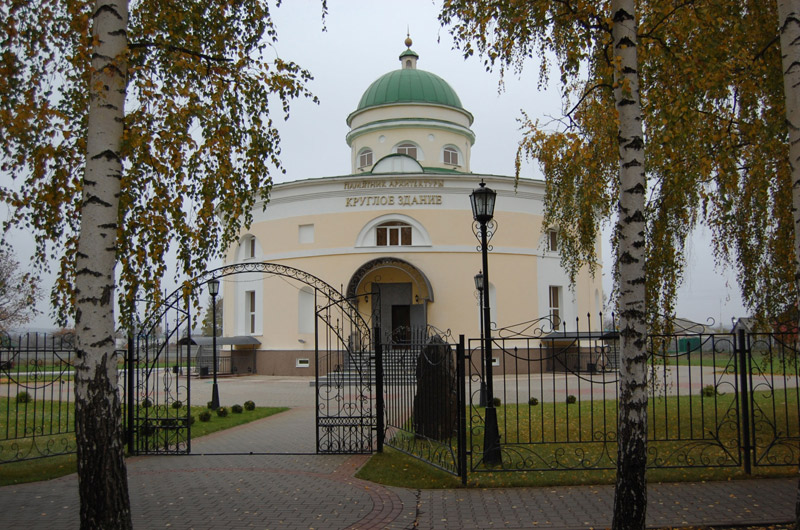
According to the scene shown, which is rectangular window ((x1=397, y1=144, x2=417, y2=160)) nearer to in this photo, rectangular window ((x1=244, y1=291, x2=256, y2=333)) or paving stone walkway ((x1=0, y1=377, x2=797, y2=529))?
rectangular window ((x1=244, y1=291, x2=256, y2=333))

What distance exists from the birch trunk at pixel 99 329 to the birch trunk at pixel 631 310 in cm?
417

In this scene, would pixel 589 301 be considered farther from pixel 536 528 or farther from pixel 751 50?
pixel 536 528

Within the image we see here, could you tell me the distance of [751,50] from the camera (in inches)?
358

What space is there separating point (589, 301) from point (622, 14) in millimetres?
28559

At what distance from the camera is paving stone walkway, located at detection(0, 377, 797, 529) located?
6.97 m

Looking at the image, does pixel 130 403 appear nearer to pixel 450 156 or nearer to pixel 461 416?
pixel 461 416

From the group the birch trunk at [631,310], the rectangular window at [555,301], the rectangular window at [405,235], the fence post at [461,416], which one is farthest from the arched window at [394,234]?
the birch trunk at [631,310]

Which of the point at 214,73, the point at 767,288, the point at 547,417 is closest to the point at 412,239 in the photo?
the point at 547,417

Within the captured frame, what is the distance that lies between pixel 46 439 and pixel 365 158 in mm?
25720

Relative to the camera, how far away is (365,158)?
3656 cm

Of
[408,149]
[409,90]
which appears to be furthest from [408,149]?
[409,90]

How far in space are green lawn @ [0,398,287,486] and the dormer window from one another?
2146 centimetres

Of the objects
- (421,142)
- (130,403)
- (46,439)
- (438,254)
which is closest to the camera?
(130,403)

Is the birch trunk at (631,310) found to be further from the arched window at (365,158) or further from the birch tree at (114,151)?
the arched window at (365,158)
